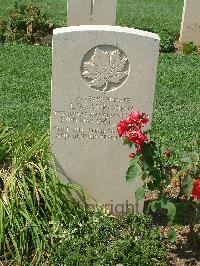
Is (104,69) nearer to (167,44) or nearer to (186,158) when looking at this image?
(186,158)

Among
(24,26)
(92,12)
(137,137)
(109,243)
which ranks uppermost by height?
(92,12)

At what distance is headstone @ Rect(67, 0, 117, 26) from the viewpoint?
9516 mm

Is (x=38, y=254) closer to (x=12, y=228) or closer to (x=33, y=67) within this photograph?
(x=12, y=228)

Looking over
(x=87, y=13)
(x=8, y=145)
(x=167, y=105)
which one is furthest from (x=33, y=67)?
(x=8, y=145)

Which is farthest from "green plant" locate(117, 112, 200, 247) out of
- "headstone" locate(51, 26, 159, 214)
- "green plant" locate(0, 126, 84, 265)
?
"green plant" locate(0, 126, 84, 265)

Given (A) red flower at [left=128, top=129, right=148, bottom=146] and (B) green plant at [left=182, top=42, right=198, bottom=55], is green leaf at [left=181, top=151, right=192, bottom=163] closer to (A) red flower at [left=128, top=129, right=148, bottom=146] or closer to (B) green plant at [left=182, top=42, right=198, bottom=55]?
(A) red flower at [left=128, top=129, right=148, bottom=146]

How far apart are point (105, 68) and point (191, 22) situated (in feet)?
21.4

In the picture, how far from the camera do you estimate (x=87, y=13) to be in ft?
31.8

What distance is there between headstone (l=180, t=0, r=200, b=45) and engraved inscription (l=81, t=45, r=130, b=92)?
247 inches

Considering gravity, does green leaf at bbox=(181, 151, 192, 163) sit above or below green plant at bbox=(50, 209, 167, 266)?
above

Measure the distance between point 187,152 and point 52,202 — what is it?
3.68ft

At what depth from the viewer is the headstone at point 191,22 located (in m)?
9.94

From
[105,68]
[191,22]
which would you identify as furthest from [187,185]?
[191,22]

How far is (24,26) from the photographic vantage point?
10242 millimetres
